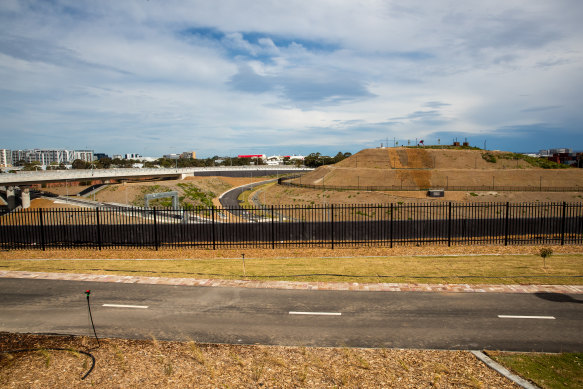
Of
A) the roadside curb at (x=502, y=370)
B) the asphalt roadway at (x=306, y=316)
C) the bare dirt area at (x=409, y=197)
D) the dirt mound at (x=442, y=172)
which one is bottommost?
the bare dirt area at (x=409, y=197)

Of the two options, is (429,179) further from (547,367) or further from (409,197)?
(547,367)

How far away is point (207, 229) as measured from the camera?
20750 mm

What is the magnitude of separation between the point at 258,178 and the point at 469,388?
115285mm

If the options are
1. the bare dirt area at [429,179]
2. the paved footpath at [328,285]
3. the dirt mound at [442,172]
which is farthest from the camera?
the dirt mound at [442,172]

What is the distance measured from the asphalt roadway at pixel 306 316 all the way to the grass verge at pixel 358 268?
1573 millimetres

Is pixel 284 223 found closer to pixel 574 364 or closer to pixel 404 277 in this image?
pixel 404 277

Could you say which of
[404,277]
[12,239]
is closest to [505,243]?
[404,277]

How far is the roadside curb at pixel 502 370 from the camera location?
6.89m

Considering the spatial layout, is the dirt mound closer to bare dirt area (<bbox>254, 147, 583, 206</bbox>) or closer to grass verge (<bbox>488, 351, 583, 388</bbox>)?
bare dirt area (<bbox>254, 147, 583, 206</bbox>)

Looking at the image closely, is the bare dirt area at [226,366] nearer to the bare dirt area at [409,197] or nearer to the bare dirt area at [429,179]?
the bare dirt area at [429,179]

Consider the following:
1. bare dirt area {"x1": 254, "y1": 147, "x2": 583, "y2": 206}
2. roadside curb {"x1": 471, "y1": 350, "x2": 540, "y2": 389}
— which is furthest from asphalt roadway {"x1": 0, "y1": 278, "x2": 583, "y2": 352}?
bare dirt area {"x1": 254, "y1": 147, "x2": 583, "y2": 206}

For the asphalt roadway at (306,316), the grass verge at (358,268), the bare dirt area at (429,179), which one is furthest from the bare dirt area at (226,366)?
the bare dirt area at (429,179)

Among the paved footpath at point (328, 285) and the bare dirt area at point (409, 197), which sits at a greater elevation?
the paved footpath at point (328, 285)

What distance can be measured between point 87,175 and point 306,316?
237 ft
